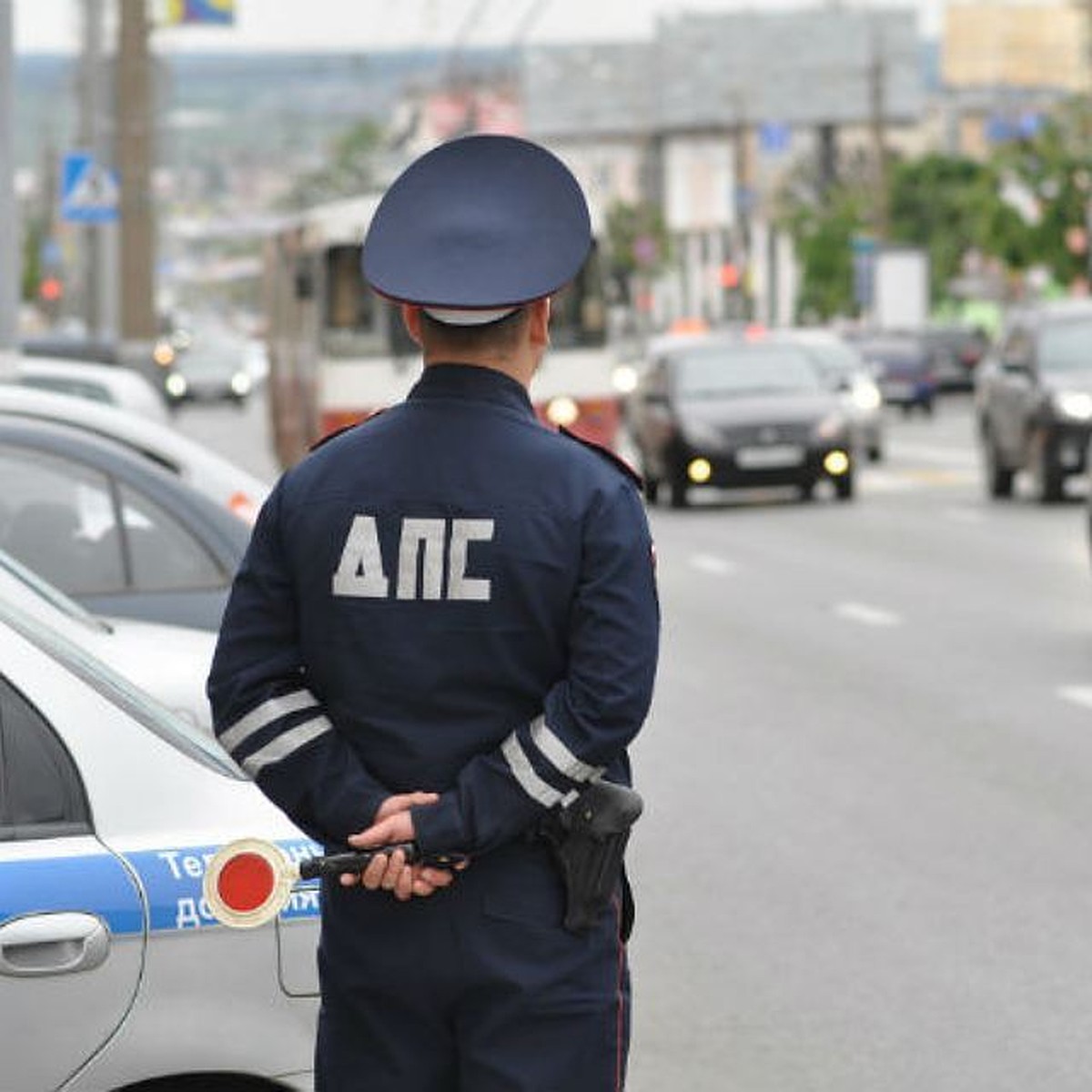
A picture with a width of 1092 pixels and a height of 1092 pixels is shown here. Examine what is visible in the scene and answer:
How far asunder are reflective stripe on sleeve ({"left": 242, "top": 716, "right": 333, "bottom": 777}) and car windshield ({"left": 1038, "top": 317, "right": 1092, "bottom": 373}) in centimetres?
2903

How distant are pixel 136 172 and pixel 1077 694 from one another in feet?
93.3

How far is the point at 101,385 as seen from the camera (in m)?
19.9

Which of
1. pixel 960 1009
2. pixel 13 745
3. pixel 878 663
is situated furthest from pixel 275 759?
pixel 878 663

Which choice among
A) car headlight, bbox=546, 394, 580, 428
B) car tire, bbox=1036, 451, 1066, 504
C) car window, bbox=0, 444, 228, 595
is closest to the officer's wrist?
car window, bbox=0, 444, 228, 595

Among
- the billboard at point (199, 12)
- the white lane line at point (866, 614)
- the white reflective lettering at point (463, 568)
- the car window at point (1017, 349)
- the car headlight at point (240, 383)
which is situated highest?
the billboard at point (199, 12)

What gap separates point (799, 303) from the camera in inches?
4966

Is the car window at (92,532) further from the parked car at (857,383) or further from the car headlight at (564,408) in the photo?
the parked car at (857,383)

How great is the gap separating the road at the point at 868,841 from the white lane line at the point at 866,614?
38mm

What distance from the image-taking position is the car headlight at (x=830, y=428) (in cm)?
3541

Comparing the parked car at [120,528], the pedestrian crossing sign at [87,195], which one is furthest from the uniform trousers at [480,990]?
the pedestrian crossing sign at [87,195]

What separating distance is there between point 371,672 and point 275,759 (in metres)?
0.20

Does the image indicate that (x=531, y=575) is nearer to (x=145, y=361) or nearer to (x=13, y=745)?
(x=13, y=745)

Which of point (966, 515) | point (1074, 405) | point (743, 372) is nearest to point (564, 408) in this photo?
point (743, 372)

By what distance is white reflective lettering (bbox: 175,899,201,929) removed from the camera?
5512 mm
